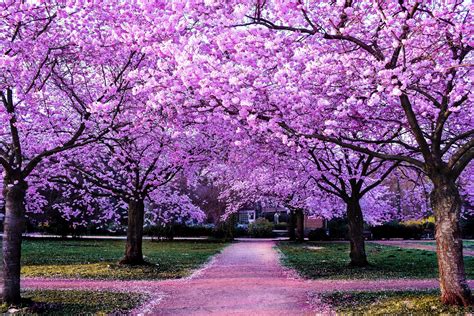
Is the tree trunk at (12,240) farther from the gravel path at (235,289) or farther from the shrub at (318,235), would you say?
the shrub at (318,235)

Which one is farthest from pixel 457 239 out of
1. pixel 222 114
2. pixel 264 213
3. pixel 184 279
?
pixel 264 213

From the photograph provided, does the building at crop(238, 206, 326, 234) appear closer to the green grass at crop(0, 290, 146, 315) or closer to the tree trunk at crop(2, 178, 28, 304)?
the green grass at crop(0, 290, 146, 315)

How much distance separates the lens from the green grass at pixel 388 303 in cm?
726

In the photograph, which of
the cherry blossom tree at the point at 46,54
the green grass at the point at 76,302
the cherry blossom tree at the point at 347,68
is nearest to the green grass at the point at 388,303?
the cherry blossom tree at the point at 347,68

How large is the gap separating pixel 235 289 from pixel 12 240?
16.1ft

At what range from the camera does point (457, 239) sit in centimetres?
754

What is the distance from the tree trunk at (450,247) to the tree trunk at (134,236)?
34.4 ft

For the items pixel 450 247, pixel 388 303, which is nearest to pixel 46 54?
pixel 388 303

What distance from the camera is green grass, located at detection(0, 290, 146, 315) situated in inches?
307

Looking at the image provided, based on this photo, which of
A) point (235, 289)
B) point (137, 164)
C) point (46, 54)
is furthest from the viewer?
point (137, 164)

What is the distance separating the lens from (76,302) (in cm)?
866

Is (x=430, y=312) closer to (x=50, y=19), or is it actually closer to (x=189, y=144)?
(x=50, y=19)

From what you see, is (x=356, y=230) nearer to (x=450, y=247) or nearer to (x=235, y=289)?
(x=235, y=289)

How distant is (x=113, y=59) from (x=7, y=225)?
421cm
